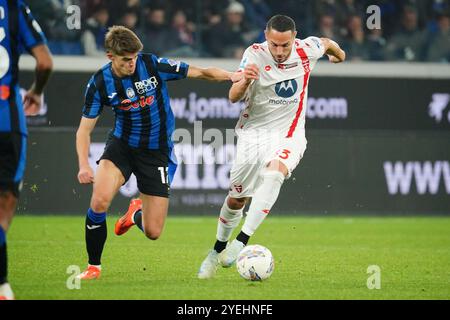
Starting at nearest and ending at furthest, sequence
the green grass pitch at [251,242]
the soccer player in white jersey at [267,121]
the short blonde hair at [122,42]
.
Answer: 1. the green grass pitch at [251,242]
2. the short blonde hair at [122,42]
3. the soccer player in white jersey at [267,121]

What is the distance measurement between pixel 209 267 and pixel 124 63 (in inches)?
79.7

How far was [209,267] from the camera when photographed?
8609 millimetres

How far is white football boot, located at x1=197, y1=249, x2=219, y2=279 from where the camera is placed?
8.54 metres

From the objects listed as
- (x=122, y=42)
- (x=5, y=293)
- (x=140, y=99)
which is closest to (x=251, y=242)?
(x=140, y=99)

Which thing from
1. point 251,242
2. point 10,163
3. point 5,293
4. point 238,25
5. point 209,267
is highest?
point 238,25

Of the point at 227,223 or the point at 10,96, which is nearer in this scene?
the point at 10,96

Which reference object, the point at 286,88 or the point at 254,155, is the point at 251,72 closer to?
the point at 286,88

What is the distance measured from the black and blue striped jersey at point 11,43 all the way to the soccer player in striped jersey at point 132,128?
1.38m

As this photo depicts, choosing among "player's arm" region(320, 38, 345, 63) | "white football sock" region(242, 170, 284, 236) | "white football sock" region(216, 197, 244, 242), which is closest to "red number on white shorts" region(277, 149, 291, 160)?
"white football sock" region(242, 170, 284, 236)

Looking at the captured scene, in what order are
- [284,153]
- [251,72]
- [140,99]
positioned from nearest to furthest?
[251,72], [140,99], [284,153]

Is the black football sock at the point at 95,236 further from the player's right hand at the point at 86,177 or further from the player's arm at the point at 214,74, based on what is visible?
the player's arm at the point at 214,74

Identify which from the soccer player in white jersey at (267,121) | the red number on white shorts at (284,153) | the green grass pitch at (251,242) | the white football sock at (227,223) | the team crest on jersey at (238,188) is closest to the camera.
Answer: the green grass pitch at (251,242)

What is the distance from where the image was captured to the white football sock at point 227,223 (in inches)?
352

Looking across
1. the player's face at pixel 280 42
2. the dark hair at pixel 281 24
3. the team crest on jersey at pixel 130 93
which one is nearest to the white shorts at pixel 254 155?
the player's face at pixel 280 42
